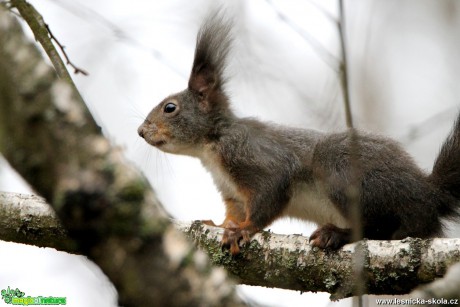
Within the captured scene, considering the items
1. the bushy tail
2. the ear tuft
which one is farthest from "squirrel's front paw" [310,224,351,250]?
the ear tuft

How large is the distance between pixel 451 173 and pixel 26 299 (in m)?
3.08

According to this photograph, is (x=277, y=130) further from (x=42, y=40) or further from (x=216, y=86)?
(x=42, y=40)

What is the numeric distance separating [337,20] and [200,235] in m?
2.24

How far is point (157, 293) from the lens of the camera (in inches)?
54.0

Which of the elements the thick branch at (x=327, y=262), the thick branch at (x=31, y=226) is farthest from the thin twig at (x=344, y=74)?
the thick branch at (x=31, y=226)

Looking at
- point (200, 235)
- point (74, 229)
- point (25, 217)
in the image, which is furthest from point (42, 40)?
point (74, 229)

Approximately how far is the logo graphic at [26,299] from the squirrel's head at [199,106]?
1698mm

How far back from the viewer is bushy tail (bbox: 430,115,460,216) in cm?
438

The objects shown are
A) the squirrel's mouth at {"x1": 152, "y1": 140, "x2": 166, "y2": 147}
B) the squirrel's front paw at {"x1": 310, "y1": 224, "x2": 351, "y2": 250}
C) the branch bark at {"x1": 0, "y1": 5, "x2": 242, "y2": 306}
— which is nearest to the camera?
the branch bark at {"x1": 0, "y1": 5, "x2": 242, "y2": 306}

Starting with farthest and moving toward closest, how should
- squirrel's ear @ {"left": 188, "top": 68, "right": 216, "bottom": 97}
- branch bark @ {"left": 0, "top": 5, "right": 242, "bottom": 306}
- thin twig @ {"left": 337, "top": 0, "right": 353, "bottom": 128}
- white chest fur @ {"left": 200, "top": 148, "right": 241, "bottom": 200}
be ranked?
1. squirrel's ear @ {"left": 188, "top": 68, "right": 216, "bottom": 97}
2. white chest fur @ {"left": 200, "top": 148, "right": 241, "bottom": 200}
3. thin twig @ {"left": 337, "top": 0, "right": 353, "bottom": 128}
4. branch bark @ {"left": 0, "top": 5, "right": 242, "bottom": 306}

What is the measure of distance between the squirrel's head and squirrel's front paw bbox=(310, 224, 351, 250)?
164cm

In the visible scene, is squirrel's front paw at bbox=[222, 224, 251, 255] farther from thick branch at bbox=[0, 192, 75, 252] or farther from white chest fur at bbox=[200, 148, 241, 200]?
thick branch at bbox=[0, 192, 75, 252]

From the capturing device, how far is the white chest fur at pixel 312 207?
466 centimetres

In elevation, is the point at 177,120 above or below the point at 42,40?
below
